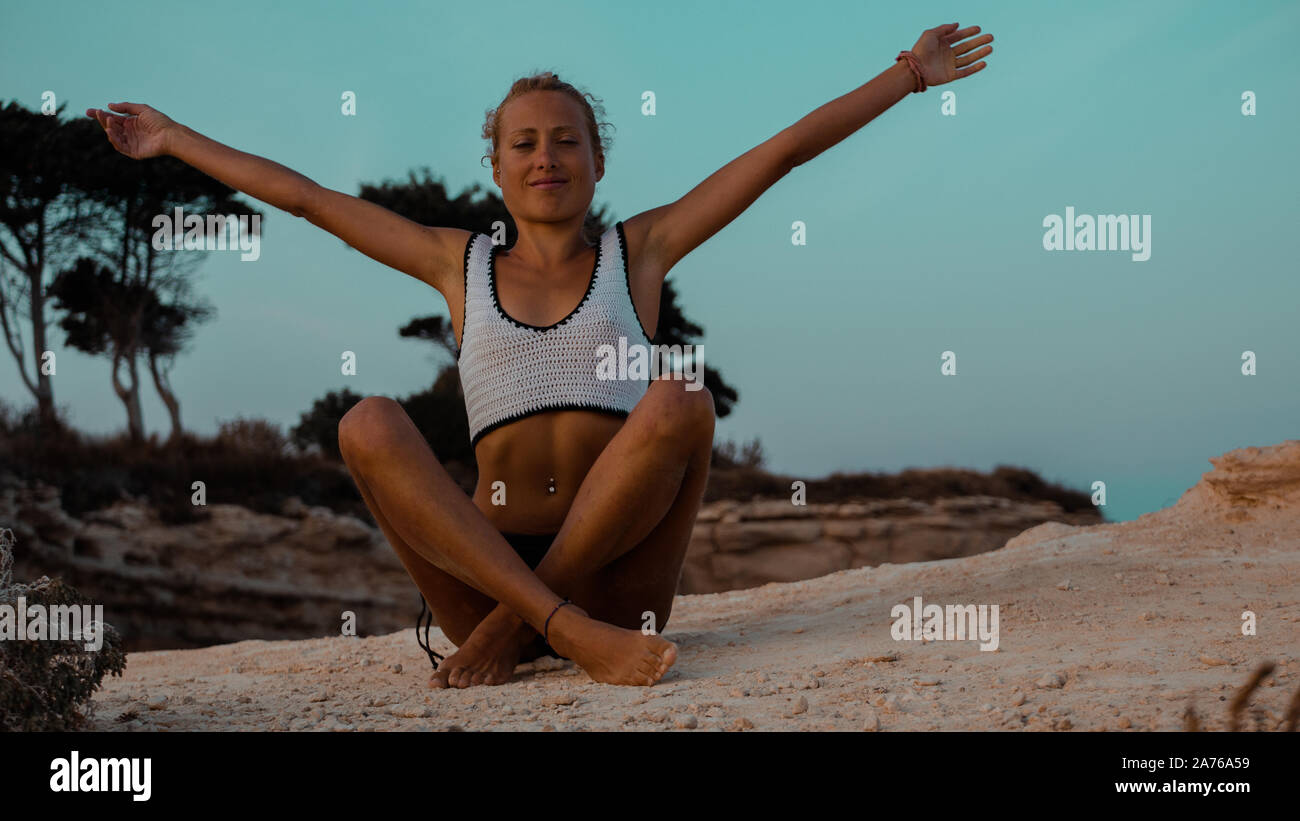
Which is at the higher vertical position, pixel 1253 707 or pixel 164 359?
pixel 164 359

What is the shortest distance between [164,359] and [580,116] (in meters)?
17.0

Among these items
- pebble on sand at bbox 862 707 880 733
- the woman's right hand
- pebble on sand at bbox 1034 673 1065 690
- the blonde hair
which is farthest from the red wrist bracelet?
the woman's right hand

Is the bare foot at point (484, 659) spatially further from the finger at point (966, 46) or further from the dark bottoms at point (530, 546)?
the finger at point (966, 46)

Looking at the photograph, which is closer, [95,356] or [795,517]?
[795,517]

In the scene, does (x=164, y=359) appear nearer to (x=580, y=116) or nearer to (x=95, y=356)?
(x=95, y=356)

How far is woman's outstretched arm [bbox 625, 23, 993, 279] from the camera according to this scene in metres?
3.78

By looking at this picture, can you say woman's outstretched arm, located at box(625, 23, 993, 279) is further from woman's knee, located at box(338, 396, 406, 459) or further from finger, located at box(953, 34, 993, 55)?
woman's knee, located at box(338, 396, 406, 459)

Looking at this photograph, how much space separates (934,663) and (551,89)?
2.38 meters

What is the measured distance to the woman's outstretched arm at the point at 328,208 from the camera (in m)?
3.94

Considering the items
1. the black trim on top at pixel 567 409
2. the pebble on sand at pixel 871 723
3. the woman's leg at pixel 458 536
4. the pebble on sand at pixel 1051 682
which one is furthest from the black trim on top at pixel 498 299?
the pebble on sand at pixel 1051 682

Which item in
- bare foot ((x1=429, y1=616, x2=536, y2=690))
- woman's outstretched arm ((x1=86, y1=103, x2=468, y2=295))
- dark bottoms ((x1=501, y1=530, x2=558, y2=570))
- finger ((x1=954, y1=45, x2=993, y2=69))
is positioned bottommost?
bare foot ((x1=429, y1=616, x2=536, y2=690))

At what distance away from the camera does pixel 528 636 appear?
3537 millimetres

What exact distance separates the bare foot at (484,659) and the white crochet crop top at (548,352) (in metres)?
0.71
